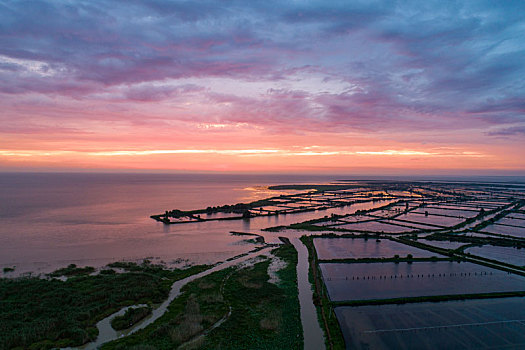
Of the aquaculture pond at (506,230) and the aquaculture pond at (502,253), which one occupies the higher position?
the aquaculture pond at (506,230)

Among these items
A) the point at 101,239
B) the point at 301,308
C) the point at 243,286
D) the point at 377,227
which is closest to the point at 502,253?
the point at 377,227

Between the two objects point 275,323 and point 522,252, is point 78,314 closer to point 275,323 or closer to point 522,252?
point 275,323

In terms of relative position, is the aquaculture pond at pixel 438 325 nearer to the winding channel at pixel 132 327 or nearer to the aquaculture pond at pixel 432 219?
the winding channel at pixel 132 327

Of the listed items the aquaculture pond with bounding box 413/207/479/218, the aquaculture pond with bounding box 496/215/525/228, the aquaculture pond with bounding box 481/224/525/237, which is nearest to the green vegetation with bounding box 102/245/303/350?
the aquaculture pond with bounding box 481/224/525/237

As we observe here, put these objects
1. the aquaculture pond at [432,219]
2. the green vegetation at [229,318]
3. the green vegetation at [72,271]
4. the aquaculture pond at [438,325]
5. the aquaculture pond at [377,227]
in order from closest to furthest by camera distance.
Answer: the green vegetation at [229,318] < the aquaculture pond at [438,325] < the green vegetation at [72,271] < the aquaculture pond at [377,227] < the aquaculture pond at [432,219]

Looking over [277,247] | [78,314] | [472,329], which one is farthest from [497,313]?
[78,314]

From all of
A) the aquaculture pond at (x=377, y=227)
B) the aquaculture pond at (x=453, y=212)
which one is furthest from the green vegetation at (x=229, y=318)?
the aquaculture pond at (x=453, y=212)

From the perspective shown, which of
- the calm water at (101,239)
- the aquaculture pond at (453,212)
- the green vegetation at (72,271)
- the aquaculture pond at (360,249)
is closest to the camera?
the green vegetation at (72,271)
